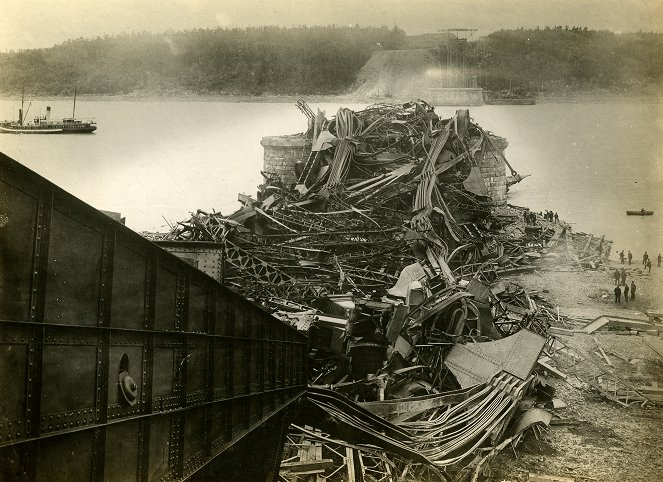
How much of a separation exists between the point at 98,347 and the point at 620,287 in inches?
369

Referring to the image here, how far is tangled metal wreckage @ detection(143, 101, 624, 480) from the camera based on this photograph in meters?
7.81

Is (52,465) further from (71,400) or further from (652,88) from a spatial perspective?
(652,88)

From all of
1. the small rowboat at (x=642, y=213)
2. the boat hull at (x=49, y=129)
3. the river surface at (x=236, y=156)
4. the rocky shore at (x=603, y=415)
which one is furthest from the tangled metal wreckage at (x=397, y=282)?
the boat hull at (x=49, y=129)

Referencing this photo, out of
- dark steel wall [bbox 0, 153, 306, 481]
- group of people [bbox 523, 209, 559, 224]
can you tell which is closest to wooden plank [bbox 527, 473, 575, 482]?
dark steel wall [bbox 0, 153, 306, 481]

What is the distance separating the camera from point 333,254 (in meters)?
11.7

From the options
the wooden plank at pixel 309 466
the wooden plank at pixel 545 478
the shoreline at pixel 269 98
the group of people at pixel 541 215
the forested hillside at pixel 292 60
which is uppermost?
the forested hillside at pixel 292 60

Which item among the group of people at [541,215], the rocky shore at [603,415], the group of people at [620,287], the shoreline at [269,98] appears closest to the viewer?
the rocky shore at [603,415]

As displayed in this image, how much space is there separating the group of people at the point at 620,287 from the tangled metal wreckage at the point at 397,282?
0.71 meters

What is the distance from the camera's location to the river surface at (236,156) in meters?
9.95

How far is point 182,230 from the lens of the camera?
11.4 m

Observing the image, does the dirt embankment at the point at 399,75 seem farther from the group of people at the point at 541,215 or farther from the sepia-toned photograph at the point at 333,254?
the group of people at the point at 541,215

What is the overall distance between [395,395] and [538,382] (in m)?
2.30

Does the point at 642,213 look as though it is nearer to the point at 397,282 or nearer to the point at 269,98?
the point at 397,282

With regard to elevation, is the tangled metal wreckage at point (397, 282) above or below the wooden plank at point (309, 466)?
above
